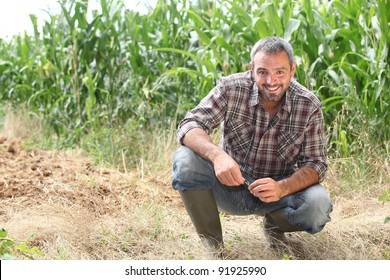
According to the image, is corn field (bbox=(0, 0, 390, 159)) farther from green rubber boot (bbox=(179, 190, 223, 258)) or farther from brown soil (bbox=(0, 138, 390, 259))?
green rubber boot (bbox=(179, 190, 223, 258))

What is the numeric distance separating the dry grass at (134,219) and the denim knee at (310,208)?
185mm

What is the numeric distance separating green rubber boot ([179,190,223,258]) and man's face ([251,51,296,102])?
55 centimetres

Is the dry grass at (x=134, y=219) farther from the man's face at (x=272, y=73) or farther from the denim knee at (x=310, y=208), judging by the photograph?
the man's face at (x=272, y=73)

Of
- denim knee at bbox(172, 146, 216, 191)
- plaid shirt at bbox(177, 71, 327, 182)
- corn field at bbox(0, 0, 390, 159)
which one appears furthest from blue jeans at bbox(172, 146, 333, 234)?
corn field at bbox(0, 0, 390, 159)

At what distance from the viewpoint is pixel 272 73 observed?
2.93 metres

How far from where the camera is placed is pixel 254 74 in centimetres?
303

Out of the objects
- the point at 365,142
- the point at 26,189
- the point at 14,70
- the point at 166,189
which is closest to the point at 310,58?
the point at 365,142

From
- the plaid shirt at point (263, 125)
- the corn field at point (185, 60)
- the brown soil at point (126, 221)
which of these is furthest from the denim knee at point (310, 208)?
the corn field at point (185, 60)

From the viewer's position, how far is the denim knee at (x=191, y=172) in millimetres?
3014

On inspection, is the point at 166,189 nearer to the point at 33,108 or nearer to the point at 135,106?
the point at 135,106

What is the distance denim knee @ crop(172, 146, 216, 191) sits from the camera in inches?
119

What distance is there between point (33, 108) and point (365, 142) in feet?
14.7

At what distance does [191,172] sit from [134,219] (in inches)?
34.8

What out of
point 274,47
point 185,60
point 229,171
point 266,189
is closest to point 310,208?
point 266,189
